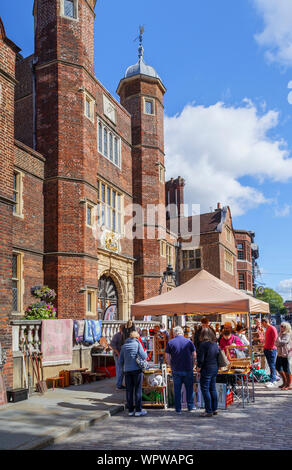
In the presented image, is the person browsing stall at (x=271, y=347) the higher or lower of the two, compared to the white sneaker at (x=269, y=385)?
higher

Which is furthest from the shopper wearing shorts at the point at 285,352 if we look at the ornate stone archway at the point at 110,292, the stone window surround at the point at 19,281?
the ornate stone archway at the point at 110,292

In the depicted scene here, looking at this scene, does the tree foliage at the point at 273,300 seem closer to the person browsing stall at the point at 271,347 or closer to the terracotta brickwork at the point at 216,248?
the terracotta brickwork at the point at 216,248

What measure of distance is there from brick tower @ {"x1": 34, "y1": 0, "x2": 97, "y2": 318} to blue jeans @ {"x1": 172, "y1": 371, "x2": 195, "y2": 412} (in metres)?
A: 7.84

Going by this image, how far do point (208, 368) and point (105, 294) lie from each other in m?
12.9

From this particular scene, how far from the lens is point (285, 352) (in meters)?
11.3

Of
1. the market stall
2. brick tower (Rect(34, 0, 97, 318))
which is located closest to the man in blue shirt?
the market stall

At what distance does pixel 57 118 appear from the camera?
17234 millimetres

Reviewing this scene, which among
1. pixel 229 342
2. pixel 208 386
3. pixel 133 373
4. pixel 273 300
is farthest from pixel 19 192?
pixel 273 300

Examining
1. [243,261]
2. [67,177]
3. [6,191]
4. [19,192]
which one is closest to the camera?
[6,191]

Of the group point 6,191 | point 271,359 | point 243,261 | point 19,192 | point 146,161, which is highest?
point 146,161

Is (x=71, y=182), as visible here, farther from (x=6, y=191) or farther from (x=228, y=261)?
(x=228, y=261)

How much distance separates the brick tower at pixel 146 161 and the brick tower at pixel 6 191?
1346cm

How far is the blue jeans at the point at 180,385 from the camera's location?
8.91 metres
